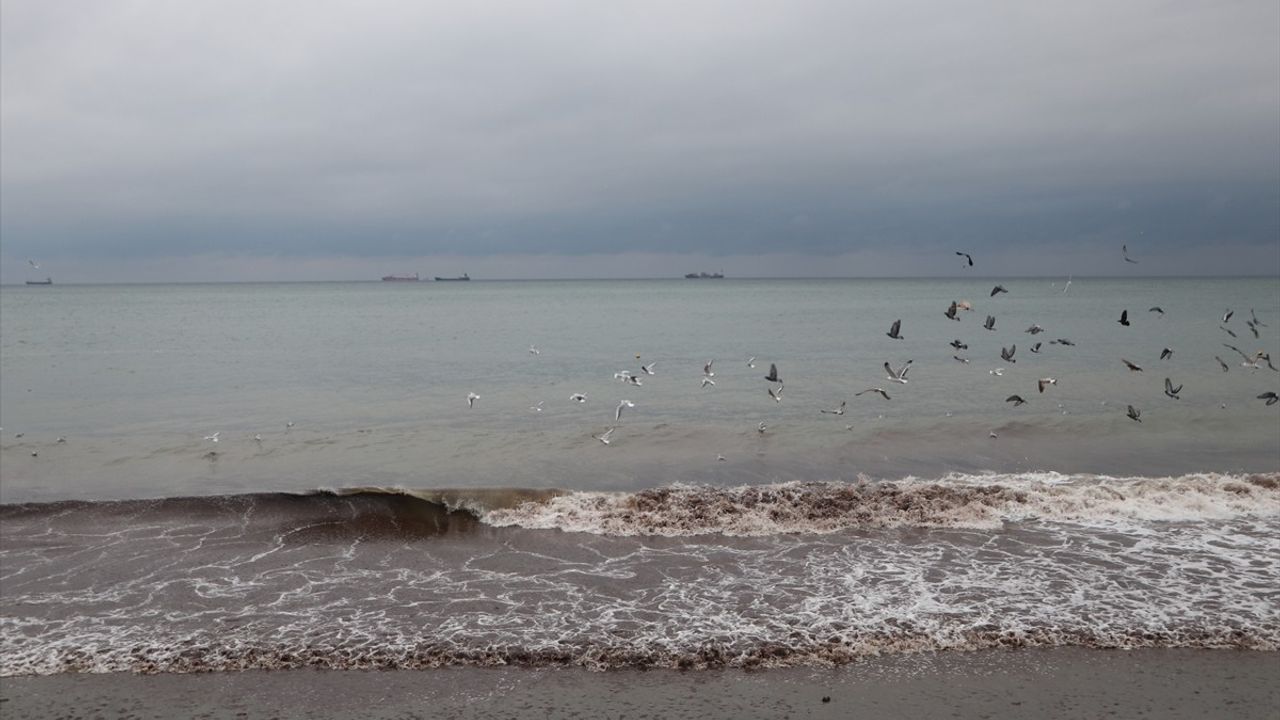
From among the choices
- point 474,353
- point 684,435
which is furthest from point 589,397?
point 474,353

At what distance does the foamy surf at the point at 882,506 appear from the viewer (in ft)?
47.1

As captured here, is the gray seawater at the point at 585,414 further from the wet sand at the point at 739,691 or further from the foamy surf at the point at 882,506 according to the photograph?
the wet sand at the point at 739,691

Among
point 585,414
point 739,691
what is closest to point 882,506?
point 739,691

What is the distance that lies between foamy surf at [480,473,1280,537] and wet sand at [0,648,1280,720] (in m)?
5.19

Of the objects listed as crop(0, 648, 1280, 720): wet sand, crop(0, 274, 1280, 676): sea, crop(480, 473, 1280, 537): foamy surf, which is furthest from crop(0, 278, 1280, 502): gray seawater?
crop(0, 648, 1280, 720): wet sand

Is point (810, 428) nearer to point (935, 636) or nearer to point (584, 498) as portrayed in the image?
point (584, 498)

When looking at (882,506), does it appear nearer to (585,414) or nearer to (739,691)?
(739,691)

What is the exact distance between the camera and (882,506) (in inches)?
590

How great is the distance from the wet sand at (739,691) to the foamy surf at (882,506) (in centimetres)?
519

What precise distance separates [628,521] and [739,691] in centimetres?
640

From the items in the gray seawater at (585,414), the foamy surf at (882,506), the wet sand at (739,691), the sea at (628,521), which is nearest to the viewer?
the wet sand at (739,691)

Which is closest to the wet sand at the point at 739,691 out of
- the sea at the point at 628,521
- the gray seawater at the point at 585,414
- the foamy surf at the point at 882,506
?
the sea at the point at 628,521

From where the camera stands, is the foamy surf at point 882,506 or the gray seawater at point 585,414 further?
the gray seawater at point 585,414

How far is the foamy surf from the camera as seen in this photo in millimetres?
14344
